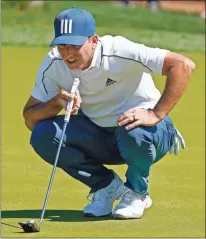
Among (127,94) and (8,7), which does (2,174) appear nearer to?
(127,94)

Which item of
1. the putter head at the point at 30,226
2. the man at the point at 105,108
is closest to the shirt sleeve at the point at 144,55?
the man at the point at 105,108

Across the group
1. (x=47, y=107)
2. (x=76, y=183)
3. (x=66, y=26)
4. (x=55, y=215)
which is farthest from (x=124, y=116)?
(x=76, y=183)

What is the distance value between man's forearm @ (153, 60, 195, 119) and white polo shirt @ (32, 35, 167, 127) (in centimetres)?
9

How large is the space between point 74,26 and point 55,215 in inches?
45.2

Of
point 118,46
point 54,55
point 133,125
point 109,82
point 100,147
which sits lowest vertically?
point 100,147

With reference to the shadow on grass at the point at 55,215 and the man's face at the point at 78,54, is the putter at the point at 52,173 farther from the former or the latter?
the shadow on grass at the point at 55,215

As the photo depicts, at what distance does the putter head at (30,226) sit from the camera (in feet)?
17.7

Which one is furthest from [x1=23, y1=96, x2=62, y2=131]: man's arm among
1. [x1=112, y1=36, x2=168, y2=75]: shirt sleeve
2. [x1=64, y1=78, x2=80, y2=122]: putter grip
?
[x1=112, y1=36, x2=168, y2=75]: shirt sleeve

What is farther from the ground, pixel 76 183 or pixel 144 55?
pixel 144 55

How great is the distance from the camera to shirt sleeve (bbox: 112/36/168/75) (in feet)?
18.8

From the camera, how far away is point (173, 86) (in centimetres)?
577

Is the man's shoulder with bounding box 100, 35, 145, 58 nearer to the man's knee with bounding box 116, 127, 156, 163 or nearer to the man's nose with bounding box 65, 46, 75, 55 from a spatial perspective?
the man's nose with bounding box 65, 46, 75, 55

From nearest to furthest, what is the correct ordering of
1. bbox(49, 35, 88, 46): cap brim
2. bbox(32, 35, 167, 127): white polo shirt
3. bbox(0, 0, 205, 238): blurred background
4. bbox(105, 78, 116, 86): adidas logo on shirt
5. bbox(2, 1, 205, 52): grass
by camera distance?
1. bbox(49, 35, 88, 46): cap brim
2. bbox(0, 0, 205, 238): blurred background
3. bbox(32, 35, 167, 127): white polo shirt
4. bbox(105, 78, 116, 86): adidas logo on shirt
5. bbox(2, 1, 205, 52): grass

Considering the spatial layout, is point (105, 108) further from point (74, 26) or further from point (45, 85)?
point (74, 26)
